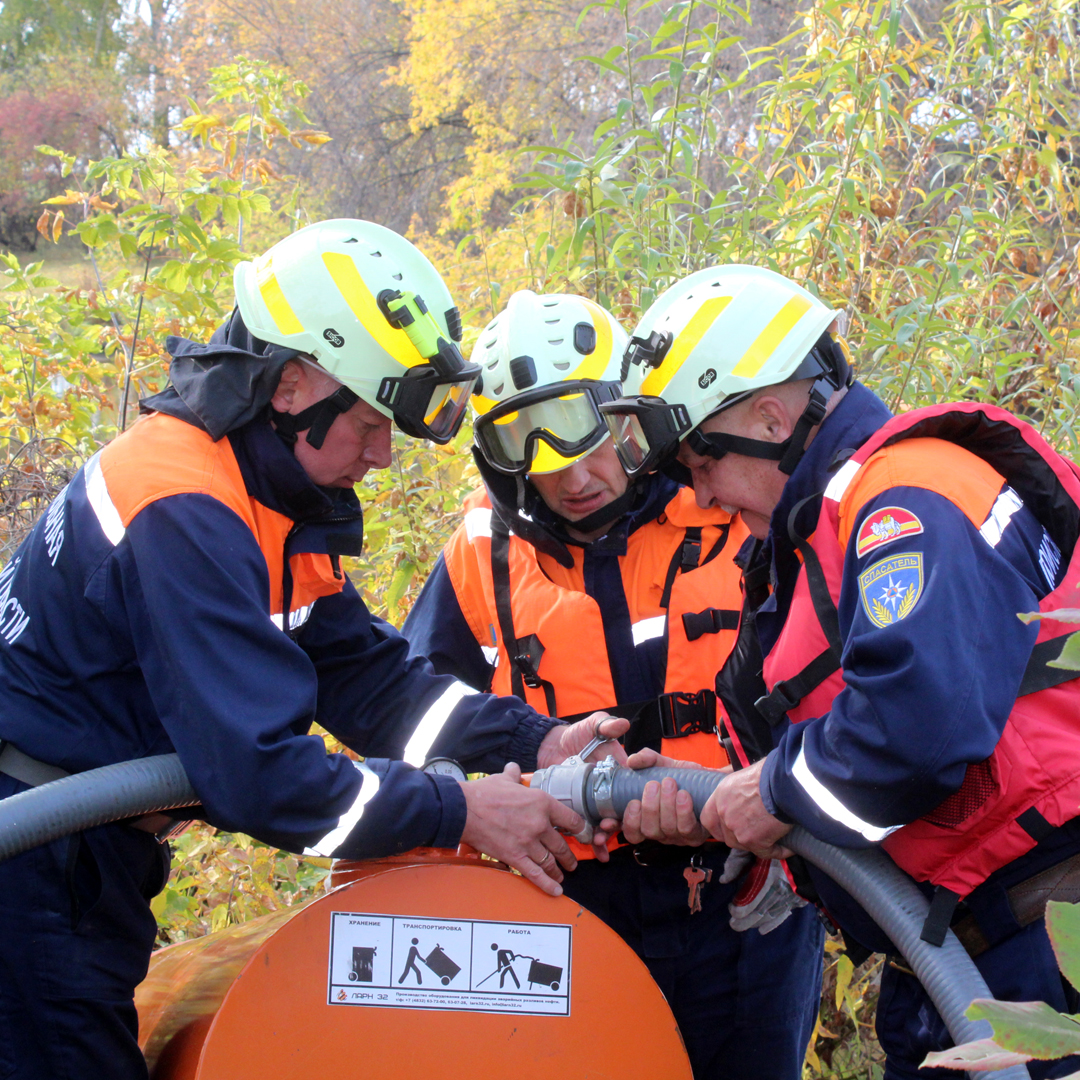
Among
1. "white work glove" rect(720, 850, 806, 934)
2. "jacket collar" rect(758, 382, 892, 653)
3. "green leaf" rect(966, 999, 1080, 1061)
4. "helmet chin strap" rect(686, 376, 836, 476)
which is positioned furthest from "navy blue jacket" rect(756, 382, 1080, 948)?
"green leaf" rect(966, 999, 1080, 1061)

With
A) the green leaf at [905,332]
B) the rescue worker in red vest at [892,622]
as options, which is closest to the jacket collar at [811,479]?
the rescue worker in red vest at [892,622]

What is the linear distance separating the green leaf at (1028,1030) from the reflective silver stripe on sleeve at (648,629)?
2018mm

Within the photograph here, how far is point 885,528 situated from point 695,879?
46.3 inches

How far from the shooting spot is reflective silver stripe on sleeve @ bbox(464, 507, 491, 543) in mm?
2990

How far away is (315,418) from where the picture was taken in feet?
7.76

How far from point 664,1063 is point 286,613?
1323 millimetres

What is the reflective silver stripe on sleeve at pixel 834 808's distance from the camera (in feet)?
6.15

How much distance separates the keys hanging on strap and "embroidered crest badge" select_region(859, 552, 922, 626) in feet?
3.46

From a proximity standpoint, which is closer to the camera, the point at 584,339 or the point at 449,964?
the point at 449,964

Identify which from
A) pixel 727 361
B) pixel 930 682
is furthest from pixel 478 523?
pixel 930 682

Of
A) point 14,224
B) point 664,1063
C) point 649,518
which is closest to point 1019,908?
point 664,1063

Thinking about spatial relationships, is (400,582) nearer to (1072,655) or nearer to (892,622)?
(892,622)

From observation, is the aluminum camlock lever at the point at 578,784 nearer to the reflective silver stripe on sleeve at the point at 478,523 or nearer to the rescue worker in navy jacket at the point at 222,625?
the rescue worker in navy jacket at the point at 222,625

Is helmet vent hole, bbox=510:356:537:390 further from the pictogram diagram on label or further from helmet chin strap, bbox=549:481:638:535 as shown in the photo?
the pictogram diagram on label
